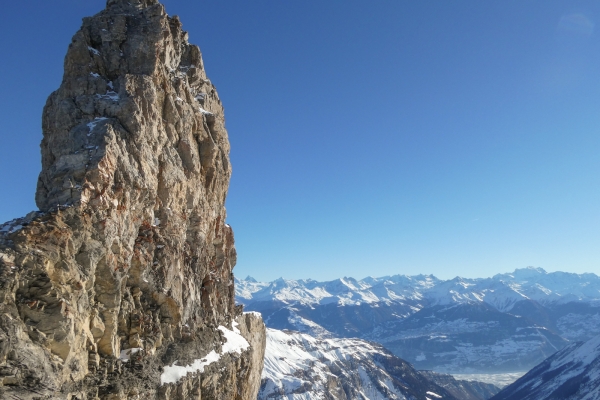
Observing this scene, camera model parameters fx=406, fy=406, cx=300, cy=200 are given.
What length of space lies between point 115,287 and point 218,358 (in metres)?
16.4

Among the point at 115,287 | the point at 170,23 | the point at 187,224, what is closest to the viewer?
the point at 115,287

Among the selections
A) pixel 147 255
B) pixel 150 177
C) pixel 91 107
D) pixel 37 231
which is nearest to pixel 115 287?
pixel 147 255

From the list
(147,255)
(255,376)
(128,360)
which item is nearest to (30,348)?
(128,360)

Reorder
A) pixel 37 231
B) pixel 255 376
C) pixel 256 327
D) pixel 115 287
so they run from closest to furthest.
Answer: pixel 37 231 → pixel 115 287 → pixel 255 376 → pixel 256 327

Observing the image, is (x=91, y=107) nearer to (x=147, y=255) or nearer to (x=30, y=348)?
(x=147, y=255)

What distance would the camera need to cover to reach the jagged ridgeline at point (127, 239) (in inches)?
864

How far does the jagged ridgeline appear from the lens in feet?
72.0

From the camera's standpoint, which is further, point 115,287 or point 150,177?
point 150,177

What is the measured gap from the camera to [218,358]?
40.3 metres

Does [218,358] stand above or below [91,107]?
below

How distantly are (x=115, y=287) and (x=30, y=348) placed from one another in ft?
24.0

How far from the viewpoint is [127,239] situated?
1174 inches

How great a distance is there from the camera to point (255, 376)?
5203 centimetres

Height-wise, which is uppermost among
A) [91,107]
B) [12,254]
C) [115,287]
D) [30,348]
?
[91,107]
